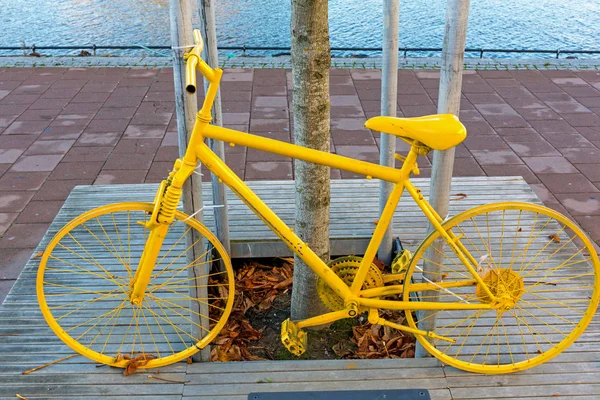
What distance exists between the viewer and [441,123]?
8.37 ft

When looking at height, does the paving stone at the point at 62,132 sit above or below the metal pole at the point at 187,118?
below

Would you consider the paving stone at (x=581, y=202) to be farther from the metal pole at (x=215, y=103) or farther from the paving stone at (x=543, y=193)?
the metal pole at (x=215, y=103)

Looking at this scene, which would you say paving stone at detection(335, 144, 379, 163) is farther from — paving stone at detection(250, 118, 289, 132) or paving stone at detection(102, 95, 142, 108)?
paving stone at detection(102, 95, 142, 108)

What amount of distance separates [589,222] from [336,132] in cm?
265

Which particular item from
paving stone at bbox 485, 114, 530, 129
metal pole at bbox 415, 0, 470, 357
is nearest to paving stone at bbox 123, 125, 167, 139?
paving stone at bbox 485, 114, 530, 129

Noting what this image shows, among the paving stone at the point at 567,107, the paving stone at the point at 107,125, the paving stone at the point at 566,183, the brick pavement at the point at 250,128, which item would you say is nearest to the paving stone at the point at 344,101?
the brick pavement at the point at 250,128

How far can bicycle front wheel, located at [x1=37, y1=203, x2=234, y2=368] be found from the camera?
9.74ft

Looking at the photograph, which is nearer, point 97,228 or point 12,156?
point 97,228

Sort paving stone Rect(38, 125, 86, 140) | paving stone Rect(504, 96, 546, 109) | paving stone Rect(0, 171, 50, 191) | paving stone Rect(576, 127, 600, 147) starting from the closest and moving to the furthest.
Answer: paving stone Rect(0, 171, 50, 191), paving stone Rect(576, 127, 600, 147), paving stone Rect(38, 125, 86, 140), paving stone Rect(504, 96, 546, 109)

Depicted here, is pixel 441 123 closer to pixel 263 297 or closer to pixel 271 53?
pixel 263 297

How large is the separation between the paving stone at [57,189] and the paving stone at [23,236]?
1.47 feet

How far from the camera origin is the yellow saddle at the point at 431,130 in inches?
99.7

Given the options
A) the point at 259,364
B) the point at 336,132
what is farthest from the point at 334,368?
the point at 336,132

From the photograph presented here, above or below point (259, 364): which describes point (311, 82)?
above
